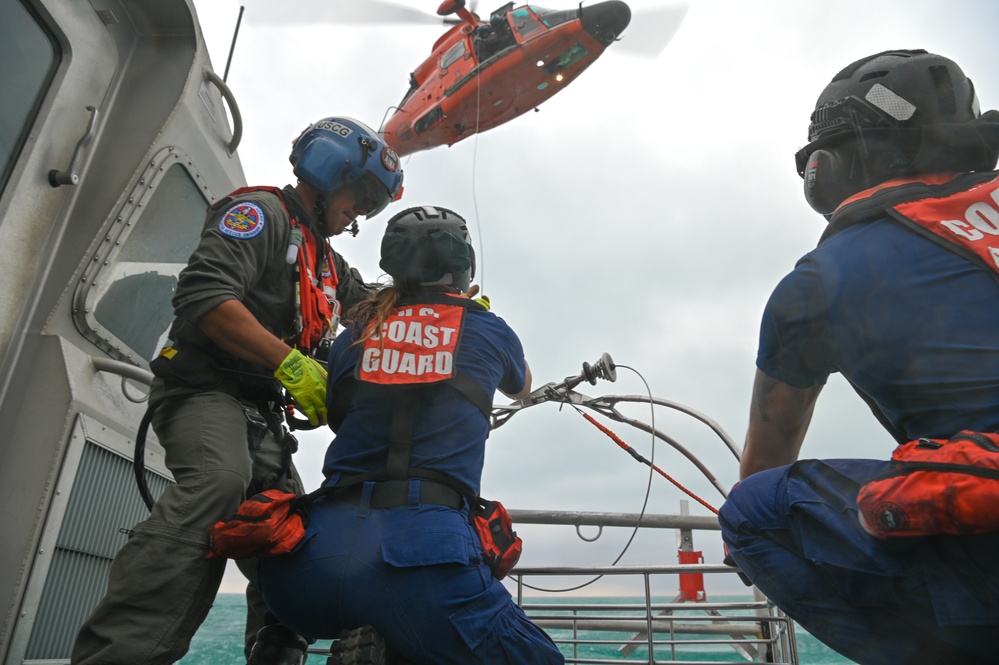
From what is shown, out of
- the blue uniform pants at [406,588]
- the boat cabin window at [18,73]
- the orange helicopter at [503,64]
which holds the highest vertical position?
the orange helicopter at [503,64]

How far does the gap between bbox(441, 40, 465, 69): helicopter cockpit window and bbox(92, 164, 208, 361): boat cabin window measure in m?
10.1

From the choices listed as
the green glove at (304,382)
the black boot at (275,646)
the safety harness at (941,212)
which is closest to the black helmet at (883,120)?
the safety harness at (941,212)

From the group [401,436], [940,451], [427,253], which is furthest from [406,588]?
[940,451]

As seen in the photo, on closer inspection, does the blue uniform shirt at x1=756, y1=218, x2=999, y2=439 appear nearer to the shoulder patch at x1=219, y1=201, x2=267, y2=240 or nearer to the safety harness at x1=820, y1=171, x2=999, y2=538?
the safety harness at x1=820, y1=171, x2=999, y2=538

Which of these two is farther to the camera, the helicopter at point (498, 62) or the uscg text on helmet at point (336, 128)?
the helicopter at point (498, 62)

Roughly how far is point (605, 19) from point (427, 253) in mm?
11058

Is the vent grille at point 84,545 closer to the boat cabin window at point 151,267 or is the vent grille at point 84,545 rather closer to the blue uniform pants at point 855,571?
the boat cabin window at point 151,267

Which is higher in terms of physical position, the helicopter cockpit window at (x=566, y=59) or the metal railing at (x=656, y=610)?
the helicopter cockpit window at (x=566, y=59)

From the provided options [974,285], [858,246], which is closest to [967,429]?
[974,285]

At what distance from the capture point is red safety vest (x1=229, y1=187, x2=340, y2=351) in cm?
277

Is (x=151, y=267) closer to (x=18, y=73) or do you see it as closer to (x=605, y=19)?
(x=18, y=73)

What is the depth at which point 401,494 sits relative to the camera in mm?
2062

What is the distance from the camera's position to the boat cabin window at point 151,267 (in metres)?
3.34

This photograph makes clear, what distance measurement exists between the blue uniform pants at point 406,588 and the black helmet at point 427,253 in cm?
87
